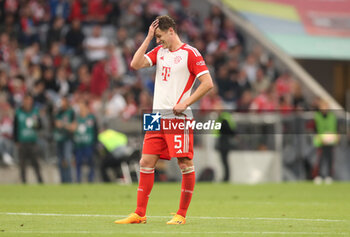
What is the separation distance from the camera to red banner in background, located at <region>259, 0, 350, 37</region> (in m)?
28.5

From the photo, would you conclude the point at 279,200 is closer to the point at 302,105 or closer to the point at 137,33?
the point at 302,105

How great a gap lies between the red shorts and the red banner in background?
1943 centimetres

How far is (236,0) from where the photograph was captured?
30.2 meters

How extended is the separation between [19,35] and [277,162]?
359 inches

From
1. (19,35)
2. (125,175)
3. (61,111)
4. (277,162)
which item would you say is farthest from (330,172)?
(19,35)

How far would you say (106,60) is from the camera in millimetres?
25594

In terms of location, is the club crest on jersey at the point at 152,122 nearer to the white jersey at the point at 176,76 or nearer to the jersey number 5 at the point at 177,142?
the white jersey at the point at 176,76

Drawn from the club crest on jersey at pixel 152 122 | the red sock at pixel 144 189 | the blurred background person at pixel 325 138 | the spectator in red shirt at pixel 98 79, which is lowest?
the blurred background person at pixel 325 138

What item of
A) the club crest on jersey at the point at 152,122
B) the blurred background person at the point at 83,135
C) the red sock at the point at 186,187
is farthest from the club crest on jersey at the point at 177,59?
the blurred background person at the point at 83,135

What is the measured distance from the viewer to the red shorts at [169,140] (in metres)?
9.93

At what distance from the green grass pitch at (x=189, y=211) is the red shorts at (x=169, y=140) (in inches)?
34.1

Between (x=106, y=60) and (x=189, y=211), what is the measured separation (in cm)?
1371

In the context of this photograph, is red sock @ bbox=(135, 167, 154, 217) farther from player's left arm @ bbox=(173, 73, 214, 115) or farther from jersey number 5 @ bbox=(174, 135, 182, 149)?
player's left arm @ bbox=(173, 73, 214, 115)

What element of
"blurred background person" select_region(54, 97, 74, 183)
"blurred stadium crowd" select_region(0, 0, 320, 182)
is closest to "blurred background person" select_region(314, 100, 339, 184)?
"blurred stadium crowd" select_region(0, 0, 320, 182)
